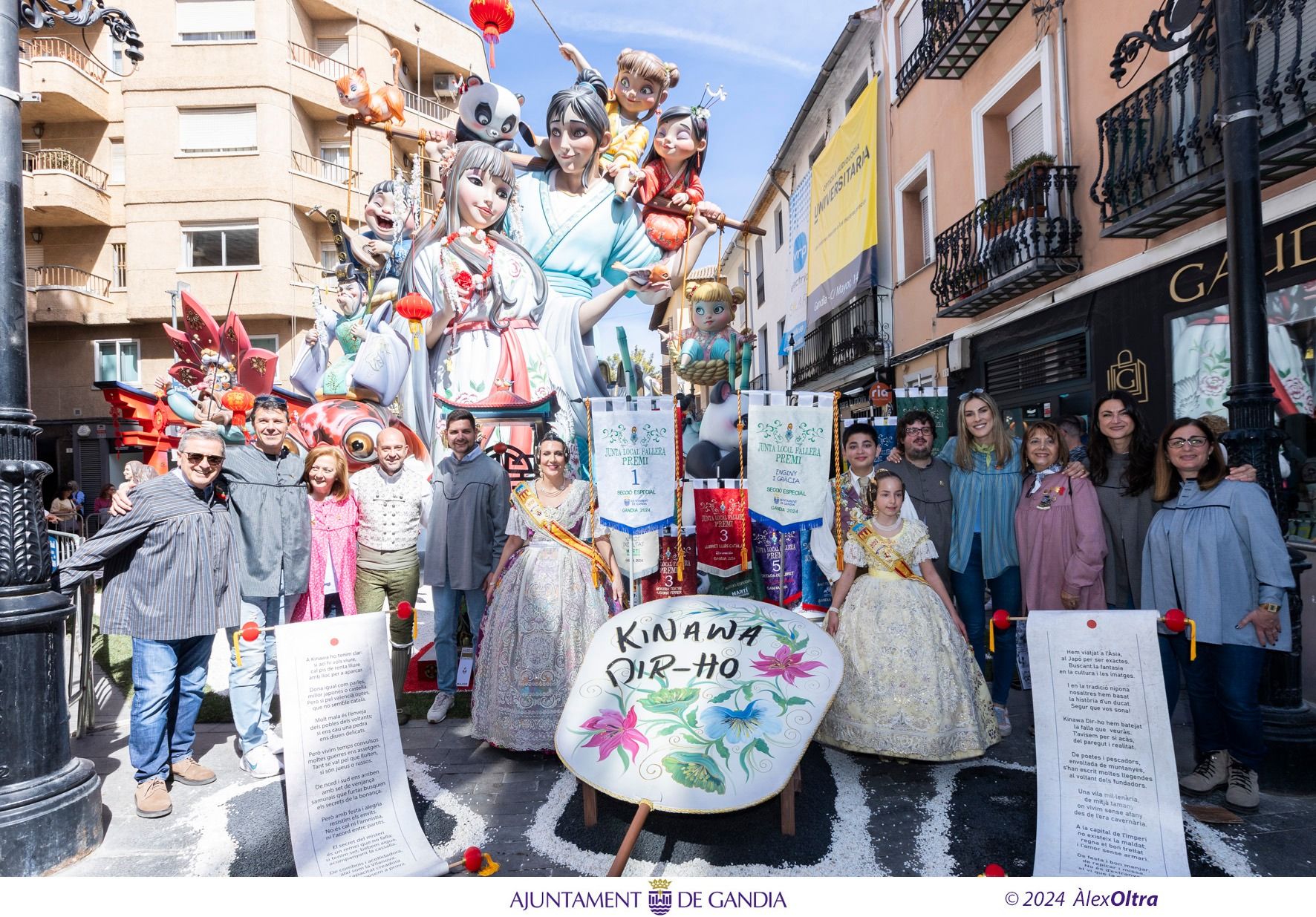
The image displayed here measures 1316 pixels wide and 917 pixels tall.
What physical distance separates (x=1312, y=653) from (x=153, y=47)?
85.0ft

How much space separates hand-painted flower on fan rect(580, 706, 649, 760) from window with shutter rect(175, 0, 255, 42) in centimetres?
2327

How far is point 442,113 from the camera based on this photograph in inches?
897

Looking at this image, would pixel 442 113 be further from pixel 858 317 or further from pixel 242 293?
pixel 858 317

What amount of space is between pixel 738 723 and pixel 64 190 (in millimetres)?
23466

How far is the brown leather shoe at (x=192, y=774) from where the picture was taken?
3.94m

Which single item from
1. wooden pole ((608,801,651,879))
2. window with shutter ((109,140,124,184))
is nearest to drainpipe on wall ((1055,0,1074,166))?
wooden pole ((608,801,651,879))

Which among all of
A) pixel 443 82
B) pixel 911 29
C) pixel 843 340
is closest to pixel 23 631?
pixel 843 340

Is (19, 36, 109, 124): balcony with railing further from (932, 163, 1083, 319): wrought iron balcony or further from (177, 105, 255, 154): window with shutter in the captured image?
(932, 163, 1083, 319): wrought iron balcony

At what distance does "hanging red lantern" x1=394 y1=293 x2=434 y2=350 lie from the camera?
6.52m

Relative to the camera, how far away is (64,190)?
19281 millimetres

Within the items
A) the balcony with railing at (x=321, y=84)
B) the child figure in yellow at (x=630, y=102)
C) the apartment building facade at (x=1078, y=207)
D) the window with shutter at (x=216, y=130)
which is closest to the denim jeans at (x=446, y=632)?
the child figure in yellow at (x=630, y=102)

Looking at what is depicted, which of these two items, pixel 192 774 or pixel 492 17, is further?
pixel 492 17

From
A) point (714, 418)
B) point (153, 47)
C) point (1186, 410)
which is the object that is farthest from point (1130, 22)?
point (153, 47)

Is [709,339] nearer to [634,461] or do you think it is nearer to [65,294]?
[634,461]
